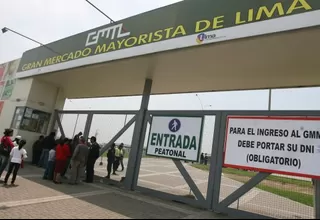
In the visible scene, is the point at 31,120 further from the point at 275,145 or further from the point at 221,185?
the point at 275,145

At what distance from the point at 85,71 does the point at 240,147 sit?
671 centimetres

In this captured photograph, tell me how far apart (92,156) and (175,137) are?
341 cm

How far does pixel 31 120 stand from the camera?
13.1m

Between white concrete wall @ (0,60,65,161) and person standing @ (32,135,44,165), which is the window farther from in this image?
person standing @ (32,135,44,165)

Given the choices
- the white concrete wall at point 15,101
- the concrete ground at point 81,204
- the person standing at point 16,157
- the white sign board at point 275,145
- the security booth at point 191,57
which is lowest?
the concrete ground at point 81,204

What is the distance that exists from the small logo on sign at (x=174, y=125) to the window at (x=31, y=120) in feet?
25.2

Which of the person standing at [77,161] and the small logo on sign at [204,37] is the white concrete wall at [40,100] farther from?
the small logo on sign at [204,37]

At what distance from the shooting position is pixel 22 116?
41.7 feet

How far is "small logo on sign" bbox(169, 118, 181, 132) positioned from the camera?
321 inches

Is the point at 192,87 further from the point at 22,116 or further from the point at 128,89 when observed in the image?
the point at 22,116

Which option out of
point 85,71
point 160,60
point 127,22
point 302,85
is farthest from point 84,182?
point 302,85

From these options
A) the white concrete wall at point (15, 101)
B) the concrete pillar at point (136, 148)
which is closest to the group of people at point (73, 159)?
the concrete pillar at point (136, 148)

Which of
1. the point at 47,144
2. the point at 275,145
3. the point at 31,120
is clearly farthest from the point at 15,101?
the point at 275,145

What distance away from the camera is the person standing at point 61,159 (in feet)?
30.3
